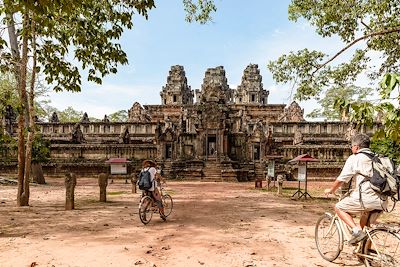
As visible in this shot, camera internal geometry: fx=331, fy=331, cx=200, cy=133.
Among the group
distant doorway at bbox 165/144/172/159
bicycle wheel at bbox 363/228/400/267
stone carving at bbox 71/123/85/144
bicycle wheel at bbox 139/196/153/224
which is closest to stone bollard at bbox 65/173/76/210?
bicycle wheel at bbox 139/196/153/224

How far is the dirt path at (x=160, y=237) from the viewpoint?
226 inches

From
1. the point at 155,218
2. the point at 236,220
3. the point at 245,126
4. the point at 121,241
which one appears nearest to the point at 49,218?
the point at 155,218

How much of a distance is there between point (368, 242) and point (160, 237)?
13.9 ft

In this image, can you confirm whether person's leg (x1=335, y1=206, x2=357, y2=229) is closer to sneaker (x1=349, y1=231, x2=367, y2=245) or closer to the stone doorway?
sneaker (x1=349, y1=231, x2=367, y2=245)

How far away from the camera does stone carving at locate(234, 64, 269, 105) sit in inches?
2399

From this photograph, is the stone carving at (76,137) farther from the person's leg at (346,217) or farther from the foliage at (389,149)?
the person's leg at (346,217)

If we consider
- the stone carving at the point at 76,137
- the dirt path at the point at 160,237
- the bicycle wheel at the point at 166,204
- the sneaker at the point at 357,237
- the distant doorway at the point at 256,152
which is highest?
the stone carving at the point at 76,137

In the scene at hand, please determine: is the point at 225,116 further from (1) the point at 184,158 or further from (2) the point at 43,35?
(2) the point at 43,35

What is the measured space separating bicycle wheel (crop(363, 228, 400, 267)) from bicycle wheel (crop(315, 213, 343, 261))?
0.56m

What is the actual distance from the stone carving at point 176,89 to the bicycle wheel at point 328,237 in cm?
5425

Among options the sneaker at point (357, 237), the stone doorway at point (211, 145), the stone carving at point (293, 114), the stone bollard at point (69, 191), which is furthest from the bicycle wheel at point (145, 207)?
the stone carving at point (293, 114)

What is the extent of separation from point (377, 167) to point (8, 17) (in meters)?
11.9

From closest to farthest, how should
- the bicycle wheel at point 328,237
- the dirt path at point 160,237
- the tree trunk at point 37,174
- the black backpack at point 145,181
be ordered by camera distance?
the bicycle wheel at point 328,237 < the dirt path at point 160,237 < the black backpack at point 145,181 < the tree trunk at point 37,174

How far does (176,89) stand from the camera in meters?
60.8
